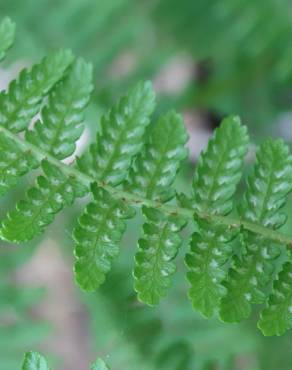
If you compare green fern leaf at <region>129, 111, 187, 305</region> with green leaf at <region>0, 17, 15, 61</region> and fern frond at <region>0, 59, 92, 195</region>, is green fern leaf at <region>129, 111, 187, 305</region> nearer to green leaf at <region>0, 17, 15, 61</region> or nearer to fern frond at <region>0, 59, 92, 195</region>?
fern frond at <region>0, 59, 92, 195</region>

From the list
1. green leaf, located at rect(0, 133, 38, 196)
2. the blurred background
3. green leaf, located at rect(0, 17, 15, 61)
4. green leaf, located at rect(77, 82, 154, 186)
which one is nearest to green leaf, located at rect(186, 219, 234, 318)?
green leaf, located at rect(77, 82, 154, 186)

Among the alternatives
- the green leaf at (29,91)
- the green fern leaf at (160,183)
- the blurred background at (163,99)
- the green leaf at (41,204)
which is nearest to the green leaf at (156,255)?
the green fern leaf at (160,183)

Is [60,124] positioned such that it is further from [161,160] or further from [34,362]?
[34,362]

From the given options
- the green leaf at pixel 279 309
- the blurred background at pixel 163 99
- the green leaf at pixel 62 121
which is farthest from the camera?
the blurred background at pixel 163 99

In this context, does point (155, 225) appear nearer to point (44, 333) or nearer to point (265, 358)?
point (265, 358)

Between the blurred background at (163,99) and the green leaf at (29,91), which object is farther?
the blurred background at (163,99)

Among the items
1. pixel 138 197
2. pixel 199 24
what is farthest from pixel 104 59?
pixel 138 197

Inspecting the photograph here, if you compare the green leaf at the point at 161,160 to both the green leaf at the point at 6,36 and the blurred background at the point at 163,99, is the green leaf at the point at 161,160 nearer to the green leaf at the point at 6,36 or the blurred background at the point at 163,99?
the green leaf at the point at 6,36
